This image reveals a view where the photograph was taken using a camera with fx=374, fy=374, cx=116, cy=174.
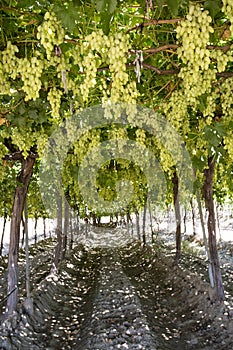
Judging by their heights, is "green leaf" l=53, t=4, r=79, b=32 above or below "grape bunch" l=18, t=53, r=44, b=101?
above

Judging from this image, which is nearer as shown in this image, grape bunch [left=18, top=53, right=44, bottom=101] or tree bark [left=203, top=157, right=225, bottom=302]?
grape bunch [left=18, top=53, right=44, bottom=101]

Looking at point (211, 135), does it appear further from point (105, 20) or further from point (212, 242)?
point (212, 242)

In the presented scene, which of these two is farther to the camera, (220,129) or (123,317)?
(123,317)

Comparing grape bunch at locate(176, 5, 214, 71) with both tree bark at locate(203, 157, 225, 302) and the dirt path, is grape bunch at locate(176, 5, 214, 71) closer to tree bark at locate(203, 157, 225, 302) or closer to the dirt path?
the dirt path

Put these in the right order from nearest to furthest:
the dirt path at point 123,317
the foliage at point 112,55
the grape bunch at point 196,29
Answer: the grape bunch at point 196,29 < the foliage at point 112,55 < the dirt path at point 123,317

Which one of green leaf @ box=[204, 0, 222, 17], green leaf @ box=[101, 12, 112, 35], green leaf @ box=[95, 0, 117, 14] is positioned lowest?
green leaf @ box=[95, 0, 117, 14]

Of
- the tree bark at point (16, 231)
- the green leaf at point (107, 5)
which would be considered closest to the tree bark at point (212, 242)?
the tree bark at point (16, 231)

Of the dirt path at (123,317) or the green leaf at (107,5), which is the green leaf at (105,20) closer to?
the green leaf at (107,5)

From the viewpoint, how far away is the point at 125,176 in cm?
995

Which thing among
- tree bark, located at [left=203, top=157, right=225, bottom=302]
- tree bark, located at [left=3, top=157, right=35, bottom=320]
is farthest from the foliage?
tree bark, located at [left=3, top=157, right=35, bottom=320]

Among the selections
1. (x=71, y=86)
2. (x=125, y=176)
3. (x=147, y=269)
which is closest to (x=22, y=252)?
(x=147, y=269)

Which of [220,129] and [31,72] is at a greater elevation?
[31,72]

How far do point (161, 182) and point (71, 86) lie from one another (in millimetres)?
6961

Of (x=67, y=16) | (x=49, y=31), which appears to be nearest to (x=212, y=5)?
(x=67, y=16)
